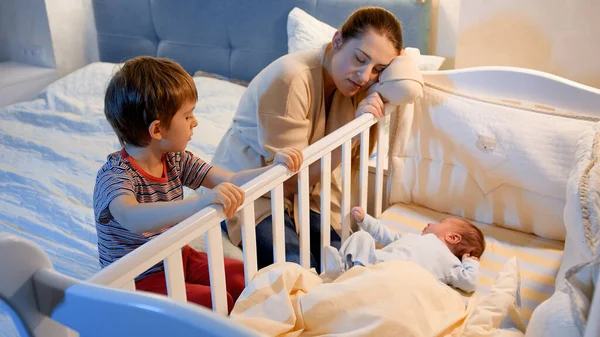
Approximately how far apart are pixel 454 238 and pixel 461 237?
18mm

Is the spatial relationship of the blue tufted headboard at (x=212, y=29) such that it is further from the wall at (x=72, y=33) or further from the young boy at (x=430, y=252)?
the young boy at (x=430, y=252)

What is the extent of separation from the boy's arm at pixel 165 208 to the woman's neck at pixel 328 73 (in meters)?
0.59

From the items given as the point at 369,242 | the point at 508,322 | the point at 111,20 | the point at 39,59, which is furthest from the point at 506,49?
the point at 39,59

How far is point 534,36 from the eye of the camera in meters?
1.85

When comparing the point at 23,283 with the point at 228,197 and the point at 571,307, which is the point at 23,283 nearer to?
the point at 228,197

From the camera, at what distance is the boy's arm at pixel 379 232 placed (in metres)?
Answer: 1.47

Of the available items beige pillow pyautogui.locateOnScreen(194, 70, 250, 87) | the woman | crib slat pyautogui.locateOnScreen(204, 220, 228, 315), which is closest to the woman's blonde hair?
the woman

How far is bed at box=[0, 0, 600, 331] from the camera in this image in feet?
4.81

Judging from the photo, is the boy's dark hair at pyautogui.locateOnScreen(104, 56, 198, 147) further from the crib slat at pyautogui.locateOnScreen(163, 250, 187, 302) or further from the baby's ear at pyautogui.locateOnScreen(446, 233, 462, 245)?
the baby's ear at pyautogui.locateOnScreen(446, 233, 462, 245)

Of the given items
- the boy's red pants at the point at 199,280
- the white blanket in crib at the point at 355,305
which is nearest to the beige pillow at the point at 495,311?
the white blanket in crib at the point at 355,305

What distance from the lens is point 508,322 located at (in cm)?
115

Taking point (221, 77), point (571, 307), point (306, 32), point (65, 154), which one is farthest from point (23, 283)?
point (221, 77)

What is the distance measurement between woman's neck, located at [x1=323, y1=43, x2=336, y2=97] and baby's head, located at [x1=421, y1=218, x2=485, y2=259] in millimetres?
461

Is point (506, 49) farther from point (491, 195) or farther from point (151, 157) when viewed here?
point (151, 157)
